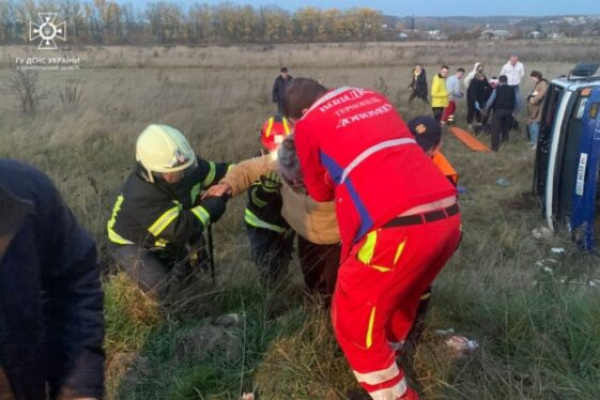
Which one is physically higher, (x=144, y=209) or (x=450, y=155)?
(x=144, y=209)

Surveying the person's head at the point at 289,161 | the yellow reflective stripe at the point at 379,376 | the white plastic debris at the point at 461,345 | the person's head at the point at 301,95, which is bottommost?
the white plastic debris at the point at 461,345

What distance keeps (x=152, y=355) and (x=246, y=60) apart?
1345 inches

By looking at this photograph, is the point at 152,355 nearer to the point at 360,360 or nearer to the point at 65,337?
the point at 360,360

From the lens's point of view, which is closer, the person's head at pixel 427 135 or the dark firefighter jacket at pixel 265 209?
the person's head at pixel 427 135

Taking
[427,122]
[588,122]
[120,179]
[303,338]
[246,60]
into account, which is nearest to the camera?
[303,338]

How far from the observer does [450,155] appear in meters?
11.8

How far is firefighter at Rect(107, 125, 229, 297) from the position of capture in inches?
128

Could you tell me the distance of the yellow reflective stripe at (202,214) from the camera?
10.9ft

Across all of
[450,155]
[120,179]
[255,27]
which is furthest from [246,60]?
[255,27]

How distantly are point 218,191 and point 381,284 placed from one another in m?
1.65

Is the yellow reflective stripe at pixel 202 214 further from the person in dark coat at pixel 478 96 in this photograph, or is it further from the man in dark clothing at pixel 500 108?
the person in dark coat at pixel 478 96

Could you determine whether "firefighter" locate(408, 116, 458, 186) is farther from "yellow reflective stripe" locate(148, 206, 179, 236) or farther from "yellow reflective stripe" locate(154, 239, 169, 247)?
"yellow reflective stripe" locate(154, 239, 169, 247)

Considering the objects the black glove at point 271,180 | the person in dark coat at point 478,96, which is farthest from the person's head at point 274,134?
the person in dark coat at point 478,96

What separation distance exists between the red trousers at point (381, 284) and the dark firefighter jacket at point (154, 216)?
1.31m
